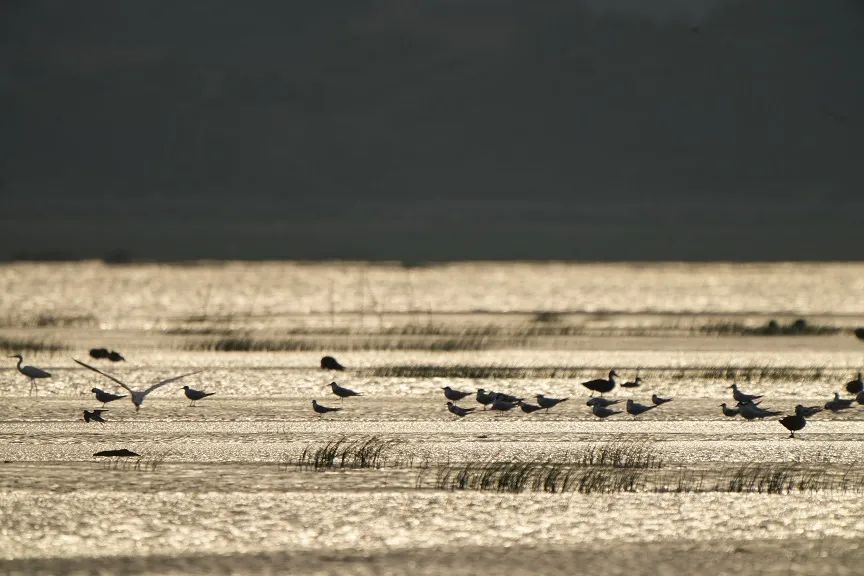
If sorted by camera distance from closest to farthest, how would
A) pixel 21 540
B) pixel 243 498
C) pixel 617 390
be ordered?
pixel 21 540, pixel 243 498, pixel 617 390

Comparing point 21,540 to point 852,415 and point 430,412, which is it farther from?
point 852,415

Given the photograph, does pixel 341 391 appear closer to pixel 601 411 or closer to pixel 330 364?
pixel 601 411

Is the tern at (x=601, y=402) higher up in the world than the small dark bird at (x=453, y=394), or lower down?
higher up

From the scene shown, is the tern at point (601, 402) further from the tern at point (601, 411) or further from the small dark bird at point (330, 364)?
the small dark bird at point (330, 364)

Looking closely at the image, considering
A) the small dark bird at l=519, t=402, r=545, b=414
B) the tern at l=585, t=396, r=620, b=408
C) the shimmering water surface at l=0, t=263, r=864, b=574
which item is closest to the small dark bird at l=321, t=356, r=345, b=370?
the shimmering water surface at l=0, t=263, r=864, b=574

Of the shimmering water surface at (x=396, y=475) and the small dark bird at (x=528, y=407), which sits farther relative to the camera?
the small dark bird at (x=528, y=407)

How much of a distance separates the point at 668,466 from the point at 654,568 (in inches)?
233

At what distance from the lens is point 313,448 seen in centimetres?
2134

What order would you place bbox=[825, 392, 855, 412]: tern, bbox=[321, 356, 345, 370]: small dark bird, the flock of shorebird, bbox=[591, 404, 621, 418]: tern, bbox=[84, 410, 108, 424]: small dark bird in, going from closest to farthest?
bbox=[84, 410, 108, 424]: small dark bird
the flock of shorebird
bbox=[591, 404, 621, 418]: tern
bbox=[825, 392, 855, 412]: tern
bbox=[321, 356, 345, 370]: small dark bird

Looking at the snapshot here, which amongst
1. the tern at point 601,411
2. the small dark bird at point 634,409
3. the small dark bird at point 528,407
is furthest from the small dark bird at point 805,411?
the small dark bird at point 528,407

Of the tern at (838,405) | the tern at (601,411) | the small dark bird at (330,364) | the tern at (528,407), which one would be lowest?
the small dark bird at (330,364)

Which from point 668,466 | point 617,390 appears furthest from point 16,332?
point 668,466

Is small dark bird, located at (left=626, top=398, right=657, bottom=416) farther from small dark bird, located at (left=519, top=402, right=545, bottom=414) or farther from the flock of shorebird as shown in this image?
small dark bird, located at (left=519, top=402, right=545, bottom=414)

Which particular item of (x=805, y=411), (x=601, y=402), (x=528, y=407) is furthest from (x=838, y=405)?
(x=528, y=407)
